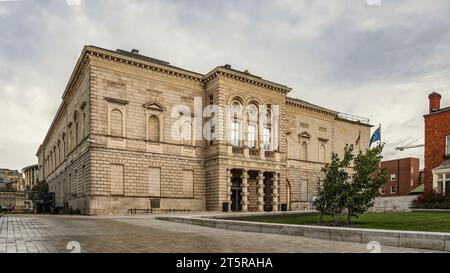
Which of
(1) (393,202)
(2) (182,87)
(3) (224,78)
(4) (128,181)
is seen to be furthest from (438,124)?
(4) (128,181)

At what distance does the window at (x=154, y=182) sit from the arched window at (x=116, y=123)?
446cm

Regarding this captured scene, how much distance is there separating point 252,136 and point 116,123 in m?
14.4

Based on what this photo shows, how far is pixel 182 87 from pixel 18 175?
332 ft

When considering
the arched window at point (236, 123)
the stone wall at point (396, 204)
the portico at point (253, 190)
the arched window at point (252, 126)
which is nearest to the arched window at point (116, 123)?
the arched window at point (236, 123)

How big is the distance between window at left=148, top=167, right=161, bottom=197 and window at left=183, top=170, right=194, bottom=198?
9.49ft

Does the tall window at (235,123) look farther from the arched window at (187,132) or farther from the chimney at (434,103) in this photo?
the chimney at (434,103)

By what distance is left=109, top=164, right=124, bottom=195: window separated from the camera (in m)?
29.9

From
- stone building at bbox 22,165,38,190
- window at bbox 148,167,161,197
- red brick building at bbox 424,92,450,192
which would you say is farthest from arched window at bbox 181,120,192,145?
stone building at bbox 22,165,38,190

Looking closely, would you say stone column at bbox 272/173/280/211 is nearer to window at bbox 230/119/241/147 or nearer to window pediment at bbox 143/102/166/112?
window at bbox 230/119/241/147

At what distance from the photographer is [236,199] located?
3756cm

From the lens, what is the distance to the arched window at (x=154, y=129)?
32938 millimetres

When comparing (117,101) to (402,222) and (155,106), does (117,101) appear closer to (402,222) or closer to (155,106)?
(155,106)

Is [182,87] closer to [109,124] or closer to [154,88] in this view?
[154,88]
